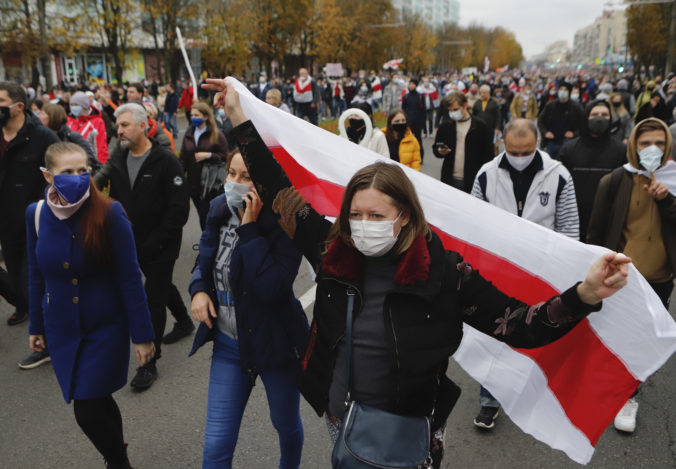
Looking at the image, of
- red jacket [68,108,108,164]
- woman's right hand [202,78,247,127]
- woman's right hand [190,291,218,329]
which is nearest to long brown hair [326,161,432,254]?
woman's right hand [202,78,247,127]

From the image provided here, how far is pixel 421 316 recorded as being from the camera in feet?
6.73

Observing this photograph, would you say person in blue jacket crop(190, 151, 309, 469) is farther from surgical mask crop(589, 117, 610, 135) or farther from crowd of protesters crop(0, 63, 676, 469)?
surgical mask crop(589, 117, 610, 135)

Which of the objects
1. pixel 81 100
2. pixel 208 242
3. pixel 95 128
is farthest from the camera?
pixel 81 100

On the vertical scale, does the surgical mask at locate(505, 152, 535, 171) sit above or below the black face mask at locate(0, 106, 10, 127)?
below

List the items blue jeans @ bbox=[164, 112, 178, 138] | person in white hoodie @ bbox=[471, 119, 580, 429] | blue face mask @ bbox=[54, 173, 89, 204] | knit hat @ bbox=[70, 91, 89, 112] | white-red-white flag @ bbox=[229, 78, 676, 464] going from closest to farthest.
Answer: white-red-white flag @ bbox=[229, 78, 676, 464]
blue face mask @ bbox=[54, 173, 89, 204]
person in white hoodie @ bbox=[471, 119, 580, 429]
knit hat @ bbox=[70, 91, 89, 112]
blue jeans @ bbox=[164, 112, 178, 138]

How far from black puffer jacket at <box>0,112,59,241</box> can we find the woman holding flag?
11.7 feet

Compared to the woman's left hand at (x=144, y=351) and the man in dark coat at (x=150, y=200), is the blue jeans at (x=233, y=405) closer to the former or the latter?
the woman's left hand at (x=144, y=351)

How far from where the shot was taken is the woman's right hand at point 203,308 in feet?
9.17

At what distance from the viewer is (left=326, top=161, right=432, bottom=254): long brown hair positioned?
2.12 metres

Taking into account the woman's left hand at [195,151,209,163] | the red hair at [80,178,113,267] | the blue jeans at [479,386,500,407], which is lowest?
the blue jeans at [479,386,500,407]

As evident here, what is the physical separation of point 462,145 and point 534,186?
304 centimetres

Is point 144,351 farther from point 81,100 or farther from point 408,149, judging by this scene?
point 81,100

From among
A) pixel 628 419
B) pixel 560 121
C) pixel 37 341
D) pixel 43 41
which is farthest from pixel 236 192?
pixel 43 41

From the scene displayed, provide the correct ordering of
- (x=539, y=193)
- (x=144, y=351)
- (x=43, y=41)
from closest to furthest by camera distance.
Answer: (x=144, y=351)
(x=539, y=193)
(x=43, y=41)
